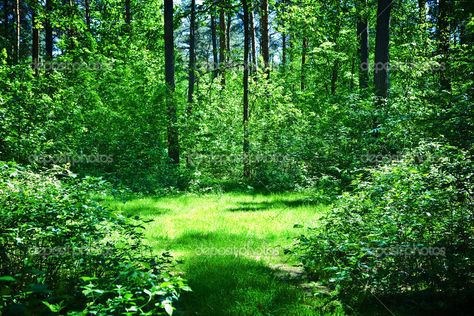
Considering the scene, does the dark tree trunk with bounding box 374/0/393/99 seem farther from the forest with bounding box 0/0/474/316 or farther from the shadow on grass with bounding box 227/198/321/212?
the shadow on grass with bounding box 227/198/321/212

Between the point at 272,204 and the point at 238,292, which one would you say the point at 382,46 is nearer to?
the point at 272,204

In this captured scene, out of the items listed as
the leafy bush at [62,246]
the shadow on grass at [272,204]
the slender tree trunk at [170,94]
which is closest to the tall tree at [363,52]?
the shadow on grass at [272,204]

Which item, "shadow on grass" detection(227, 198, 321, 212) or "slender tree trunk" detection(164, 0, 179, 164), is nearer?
"shadow on grass" detection(227, 198, 321, 212)

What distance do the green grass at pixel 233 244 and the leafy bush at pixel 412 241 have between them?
73cm

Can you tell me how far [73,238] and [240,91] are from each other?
22927mm

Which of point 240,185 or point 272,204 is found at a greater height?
point 240,185

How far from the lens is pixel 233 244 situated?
7.52m

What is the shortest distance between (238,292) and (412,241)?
2598mm

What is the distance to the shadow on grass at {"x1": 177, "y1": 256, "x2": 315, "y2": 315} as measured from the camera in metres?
4.74

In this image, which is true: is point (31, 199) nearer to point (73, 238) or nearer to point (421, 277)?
point (73, 238)

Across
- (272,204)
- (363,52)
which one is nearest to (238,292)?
(272,204)

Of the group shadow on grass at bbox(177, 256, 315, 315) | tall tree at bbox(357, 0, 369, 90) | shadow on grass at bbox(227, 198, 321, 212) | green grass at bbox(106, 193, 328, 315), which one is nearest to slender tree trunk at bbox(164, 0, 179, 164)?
green grass at bbox(106, 193, 328, 315)

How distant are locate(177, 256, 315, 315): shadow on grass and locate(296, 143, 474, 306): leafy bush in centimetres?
63

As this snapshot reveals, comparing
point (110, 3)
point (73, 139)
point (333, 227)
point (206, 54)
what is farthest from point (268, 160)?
point (206, 54)
